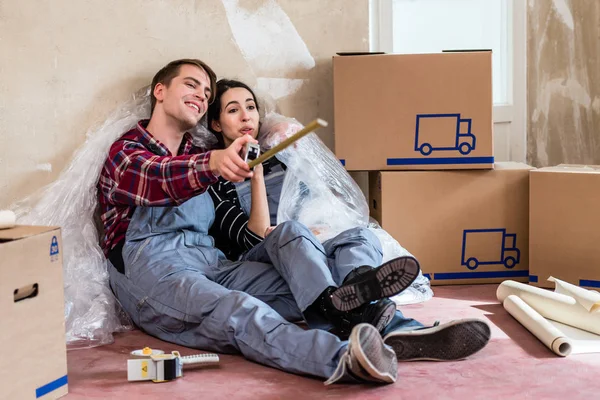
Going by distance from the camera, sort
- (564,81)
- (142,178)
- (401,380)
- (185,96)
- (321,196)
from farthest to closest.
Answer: (564,81) → (321,196) → (185,96) → (142,178) → (401,380)

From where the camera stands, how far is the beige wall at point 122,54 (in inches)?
84.7

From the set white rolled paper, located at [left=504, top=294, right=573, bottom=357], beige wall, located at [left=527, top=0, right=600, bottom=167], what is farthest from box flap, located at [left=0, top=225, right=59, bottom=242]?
beige wall, located at [left=527, top=0, right=600, bottom=167]

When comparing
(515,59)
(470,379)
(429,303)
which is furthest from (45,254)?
(515,59)

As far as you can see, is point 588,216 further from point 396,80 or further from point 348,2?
point 348,2

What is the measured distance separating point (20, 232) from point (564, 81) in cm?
231

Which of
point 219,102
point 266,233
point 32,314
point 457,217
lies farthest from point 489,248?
point 32,314

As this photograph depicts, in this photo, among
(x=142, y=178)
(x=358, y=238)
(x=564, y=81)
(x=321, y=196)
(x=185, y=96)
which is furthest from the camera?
(x=564, y=81)

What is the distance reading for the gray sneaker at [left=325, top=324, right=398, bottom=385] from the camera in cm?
143

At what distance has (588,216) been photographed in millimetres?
2244

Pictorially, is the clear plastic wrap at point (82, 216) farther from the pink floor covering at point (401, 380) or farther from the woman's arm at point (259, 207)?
the woman's arm at point (259, 207)

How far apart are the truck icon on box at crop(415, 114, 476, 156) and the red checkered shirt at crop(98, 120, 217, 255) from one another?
2.33 ft

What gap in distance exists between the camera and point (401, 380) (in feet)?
5.11

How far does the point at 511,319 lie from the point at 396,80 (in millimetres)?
830

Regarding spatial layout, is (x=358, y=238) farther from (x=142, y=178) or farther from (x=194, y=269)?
(x=142, y=178)
